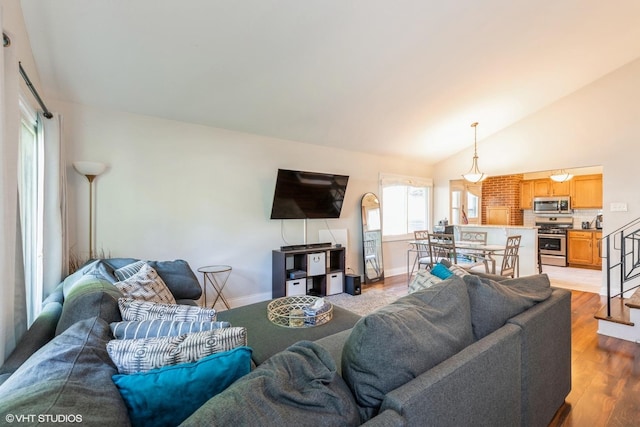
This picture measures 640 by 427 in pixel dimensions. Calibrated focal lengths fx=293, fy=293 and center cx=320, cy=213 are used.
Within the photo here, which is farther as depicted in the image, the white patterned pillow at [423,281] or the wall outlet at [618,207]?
the wall outlet at [618,207]

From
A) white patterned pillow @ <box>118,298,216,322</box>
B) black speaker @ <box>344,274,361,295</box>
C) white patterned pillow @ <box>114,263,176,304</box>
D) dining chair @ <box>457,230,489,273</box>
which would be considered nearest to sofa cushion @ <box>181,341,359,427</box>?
white patterned pillow @ <box>118,298,216,322</box>

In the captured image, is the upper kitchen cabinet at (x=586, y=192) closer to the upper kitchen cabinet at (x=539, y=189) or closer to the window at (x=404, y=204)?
the upper kitchen cabinet at (x=539, y=189)

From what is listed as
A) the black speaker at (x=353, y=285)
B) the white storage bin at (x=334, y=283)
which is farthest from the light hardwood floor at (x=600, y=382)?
the white storage bin at (x=334, y=283)

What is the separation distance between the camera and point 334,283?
446cm

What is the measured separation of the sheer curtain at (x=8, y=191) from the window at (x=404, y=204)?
4978mm

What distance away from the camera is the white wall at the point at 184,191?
299 centimetres

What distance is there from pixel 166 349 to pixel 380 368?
684mm

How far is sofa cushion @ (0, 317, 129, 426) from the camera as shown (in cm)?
63

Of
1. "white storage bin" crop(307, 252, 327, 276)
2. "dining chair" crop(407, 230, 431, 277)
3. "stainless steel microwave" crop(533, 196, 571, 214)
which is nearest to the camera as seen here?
"white storage bin" crop(307, 252, 327, 276)

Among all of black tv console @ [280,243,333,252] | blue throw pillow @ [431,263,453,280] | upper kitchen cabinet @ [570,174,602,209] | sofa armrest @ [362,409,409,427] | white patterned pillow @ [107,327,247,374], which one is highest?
upper kitchen cabinet @ [570,174,602,209]

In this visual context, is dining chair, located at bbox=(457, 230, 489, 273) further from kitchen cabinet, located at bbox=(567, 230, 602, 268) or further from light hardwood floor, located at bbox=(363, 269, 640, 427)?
kitchen cabinet, located at bbox=(567, 230, 602, 268)

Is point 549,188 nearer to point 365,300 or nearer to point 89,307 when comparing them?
point 365,300

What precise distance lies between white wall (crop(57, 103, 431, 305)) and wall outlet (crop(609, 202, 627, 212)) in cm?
429

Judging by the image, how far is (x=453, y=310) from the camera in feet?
4.36
